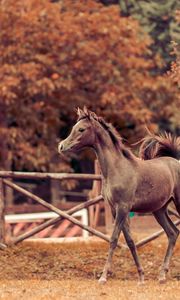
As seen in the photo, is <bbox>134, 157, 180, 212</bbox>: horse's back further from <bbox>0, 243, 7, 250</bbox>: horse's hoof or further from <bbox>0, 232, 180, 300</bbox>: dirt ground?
<bbox>0, 243, 7, 250</bbox>: horse's hoof

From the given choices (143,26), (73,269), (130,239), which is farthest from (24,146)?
(130,239)

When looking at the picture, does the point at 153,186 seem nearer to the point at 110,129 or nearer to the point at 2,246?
the point at 110,129

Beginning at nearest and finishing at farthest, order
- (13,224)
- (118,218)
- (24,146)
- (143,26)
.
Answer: (118,218), (13,224), (24,146), (143,26)

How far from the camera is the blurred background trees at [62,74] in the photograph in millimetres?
30969

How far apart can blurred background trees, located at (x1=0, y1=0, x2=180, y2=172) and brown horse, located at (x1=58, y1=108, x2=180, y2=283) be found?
15.3m

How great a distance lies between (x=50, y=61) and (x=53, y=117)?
2561 mm

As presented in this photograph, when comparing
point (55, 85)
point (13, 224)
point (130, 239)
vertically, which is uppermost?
point (55, 85)

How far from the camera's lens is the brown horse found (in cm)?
1434

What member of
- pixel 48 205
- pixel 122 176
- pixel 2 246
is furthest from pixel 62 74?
pixel 122 176

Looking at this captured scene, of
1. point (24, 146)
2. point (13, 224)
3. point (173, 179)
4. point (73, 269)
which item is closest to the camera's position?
point (173, 179)

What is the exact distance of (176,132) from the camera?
131 ft

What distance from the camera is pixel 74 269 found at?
55.7 feet

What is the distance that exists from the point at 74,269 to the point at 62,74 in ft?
52.9

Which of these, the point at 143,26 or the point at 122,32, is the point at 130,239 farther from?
the point at 143,26
